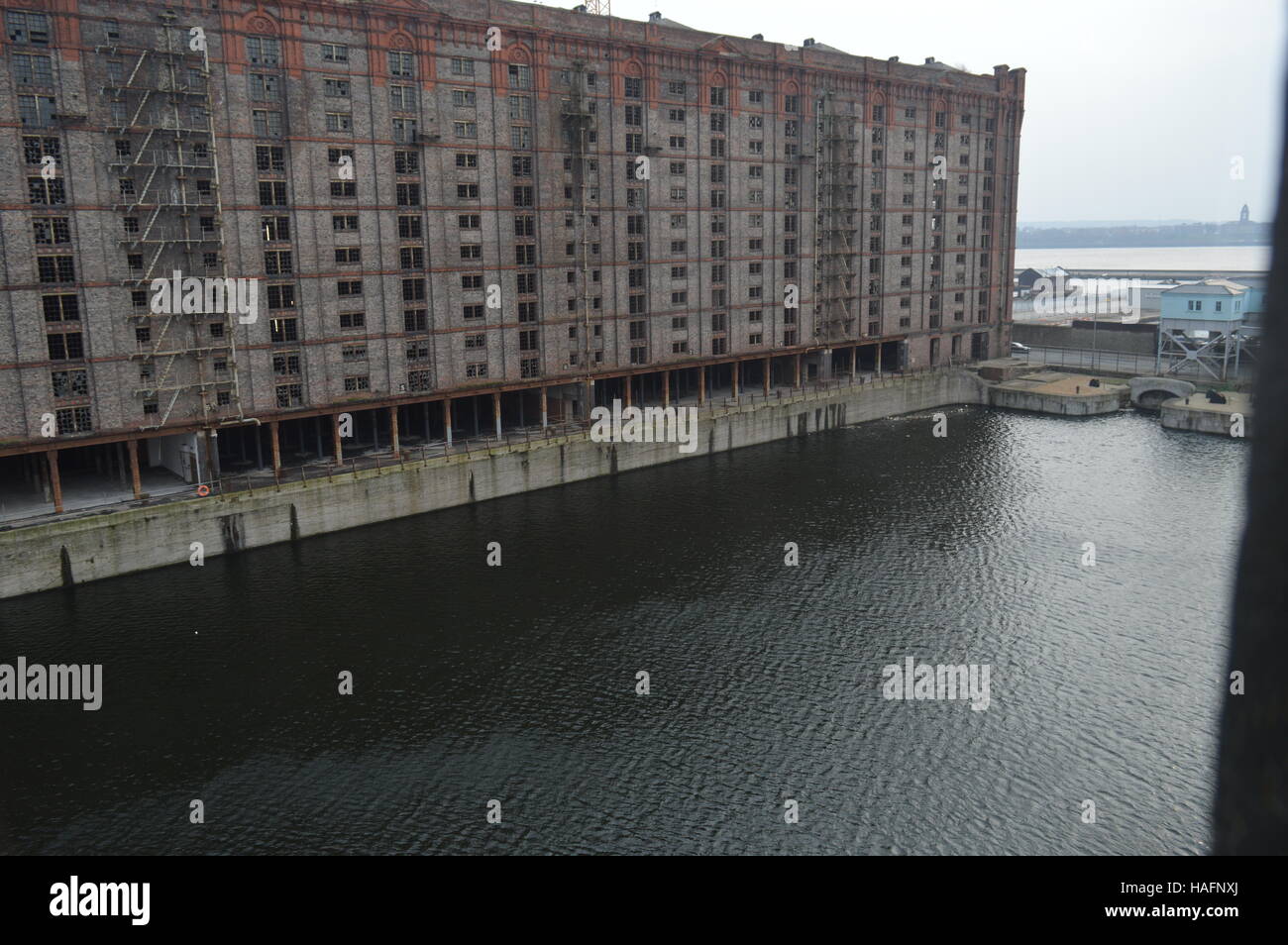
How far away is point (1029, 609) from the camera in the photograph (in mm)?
55156

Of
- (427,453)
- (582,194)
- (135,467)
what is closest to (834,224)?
(582,194)

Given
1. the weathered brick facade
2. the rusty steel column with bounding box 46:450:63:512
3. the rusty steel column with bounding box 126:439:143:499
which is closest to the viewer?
the rusty steel column with bounding box 46:450:63:512

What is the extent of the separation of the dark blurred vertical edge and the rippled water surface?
21.1 meters

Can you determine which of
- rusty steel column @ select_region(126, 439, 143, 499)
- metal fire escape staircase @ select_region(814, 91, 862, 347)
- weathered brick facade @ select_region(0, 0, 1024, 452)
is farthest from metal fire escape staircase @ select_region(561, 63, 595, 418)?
rusty steel column @ select_region(126, 439, 143, 499)

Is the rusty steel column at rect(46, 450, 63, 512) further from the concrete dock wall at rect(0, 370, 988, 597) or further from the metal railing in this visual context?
the concrete dock wall at rect(0, 370, 988, 597)

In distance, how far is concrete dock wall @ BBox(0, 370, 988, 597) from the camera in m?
57.3

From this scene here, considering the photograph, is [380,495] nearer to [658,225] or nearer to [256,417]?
[256,417]

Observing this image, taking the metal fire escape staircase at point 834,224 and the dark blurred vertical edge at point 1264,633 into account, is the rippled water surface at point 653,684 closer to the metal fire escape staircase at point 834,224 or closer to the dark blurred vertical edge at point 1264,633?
the dark blurred vertical edge at point 1264,633

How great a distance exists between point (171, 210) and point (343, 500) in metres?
22.0

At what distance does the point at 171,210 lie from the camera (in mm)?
62812

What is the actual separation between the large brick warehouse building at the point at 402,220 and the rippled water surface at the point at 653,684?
12.5 meters

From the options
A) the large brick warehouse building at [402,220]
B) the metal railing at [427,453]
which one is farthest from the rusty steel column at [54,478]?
the metal railing at [427,453]

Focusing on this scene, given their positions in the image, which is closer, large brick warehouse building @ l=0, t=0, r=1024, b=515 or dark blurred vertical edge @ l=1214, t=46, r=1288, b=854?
dark blurred vertical edge @ l=1214, t=46, r=1288, b=854
